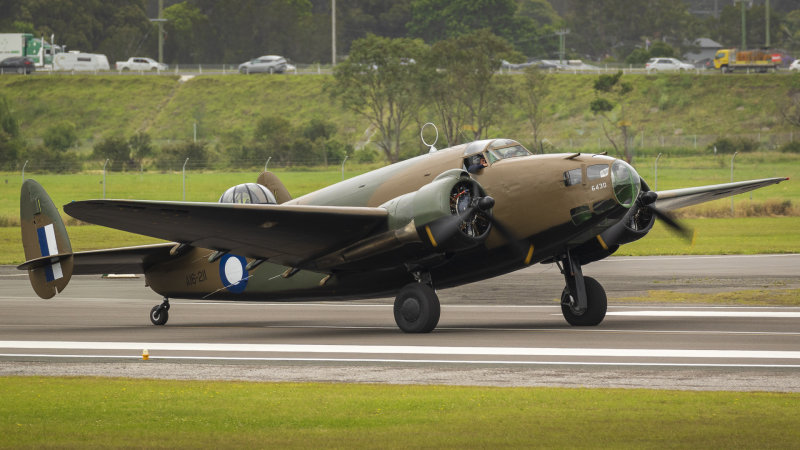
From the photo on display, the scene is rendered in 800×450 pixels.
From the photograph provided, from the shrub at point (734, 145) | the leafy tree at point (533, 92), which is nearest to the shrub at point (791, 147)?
the shrub at point (734, 145)

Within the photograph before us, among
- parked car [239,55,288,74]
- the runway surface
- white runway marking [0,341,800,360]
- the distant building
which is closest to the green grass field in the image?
the runway surface

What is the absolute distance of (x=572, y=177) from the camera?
2048 cm

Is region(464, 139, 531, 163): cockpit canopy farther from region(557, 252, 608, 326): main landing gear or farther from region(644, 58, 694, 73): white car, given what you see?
region(644, 58, 694, 73): white car

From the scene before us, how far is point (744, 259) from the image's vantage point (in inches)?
1588

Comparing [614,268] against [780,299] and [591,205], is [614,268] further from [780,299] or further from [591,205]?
[591,205]

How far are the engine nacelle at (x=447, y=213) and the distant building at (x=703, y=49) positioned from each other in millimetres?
169576

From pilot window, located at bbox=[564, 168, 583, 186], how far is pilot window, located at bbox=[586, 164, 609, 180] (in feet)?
0.56

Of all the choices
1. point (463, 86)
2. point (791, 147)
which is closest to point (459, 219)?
point (463, 86)

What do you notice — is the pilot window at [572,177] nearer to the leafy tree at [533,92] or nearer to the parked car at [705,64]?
the leafy tree at [533,92]

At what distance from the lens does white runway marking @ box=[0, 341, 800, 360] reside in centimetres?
1766

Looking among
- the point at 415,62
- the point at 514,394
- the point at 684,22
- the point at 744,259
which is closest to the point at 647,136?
the point at 415,62

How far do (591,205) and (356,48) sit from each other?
78592 mm

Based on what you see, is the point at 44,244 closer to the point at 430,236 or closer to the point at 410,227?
the point at 410,227

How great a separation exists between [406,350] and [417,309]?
8.20ft
